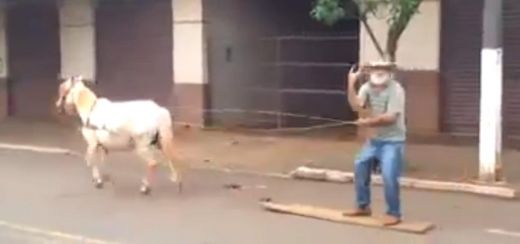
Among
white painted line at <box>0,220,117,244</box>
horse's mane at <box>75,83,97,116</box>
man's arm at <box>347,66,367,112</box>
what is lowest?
white painted line at <box>0,220,117,244</box>

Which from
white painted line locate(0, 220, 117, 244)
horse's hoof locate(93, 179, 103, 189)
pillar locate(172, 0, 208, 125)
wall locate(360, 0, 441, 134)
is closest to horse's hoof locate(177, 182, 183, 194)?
horse's hoof locate(93, 179, 103, 189)

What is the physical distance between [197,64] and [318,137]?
3.41 metres

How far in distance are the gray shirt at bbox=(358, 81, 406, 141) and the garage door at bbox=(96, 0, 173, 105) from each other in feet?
39.1

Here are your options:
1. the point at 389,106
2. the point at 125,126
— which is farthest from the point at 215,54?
the point at 389,106

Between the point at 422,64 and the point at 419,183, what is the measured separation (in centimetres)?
485

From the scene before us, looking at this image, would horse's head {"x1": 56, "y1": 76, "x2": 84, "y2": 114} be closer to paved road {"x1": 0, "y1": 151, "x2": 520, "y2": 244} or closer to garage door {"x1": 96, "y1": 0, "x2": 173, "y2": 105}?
paved road {"x1": 0, "y1": 151, "x2": 520, "y2": 244}

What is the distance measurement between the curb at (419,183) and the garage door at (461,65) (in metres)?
4.03

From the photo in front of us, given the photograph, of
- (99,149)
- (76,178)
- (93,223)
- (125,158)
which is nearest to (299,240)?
(93,223)

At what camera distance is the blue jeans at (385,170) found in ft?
33.0

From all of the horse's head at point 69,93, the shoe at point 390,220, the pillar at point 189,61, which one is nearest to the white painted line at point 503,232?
the shoe at point 390,220

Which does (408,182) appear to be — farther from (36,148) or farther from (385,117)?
(36,148)

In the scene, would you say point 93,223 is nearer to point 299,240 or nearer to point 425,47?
point 299,240

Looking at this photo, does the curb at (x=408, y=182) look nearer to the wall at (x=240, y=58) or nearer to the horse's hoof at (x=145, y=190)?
the horse's hoof at (x=145, y=190)

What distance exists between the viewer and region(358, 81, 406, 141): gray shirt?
32.9ft
